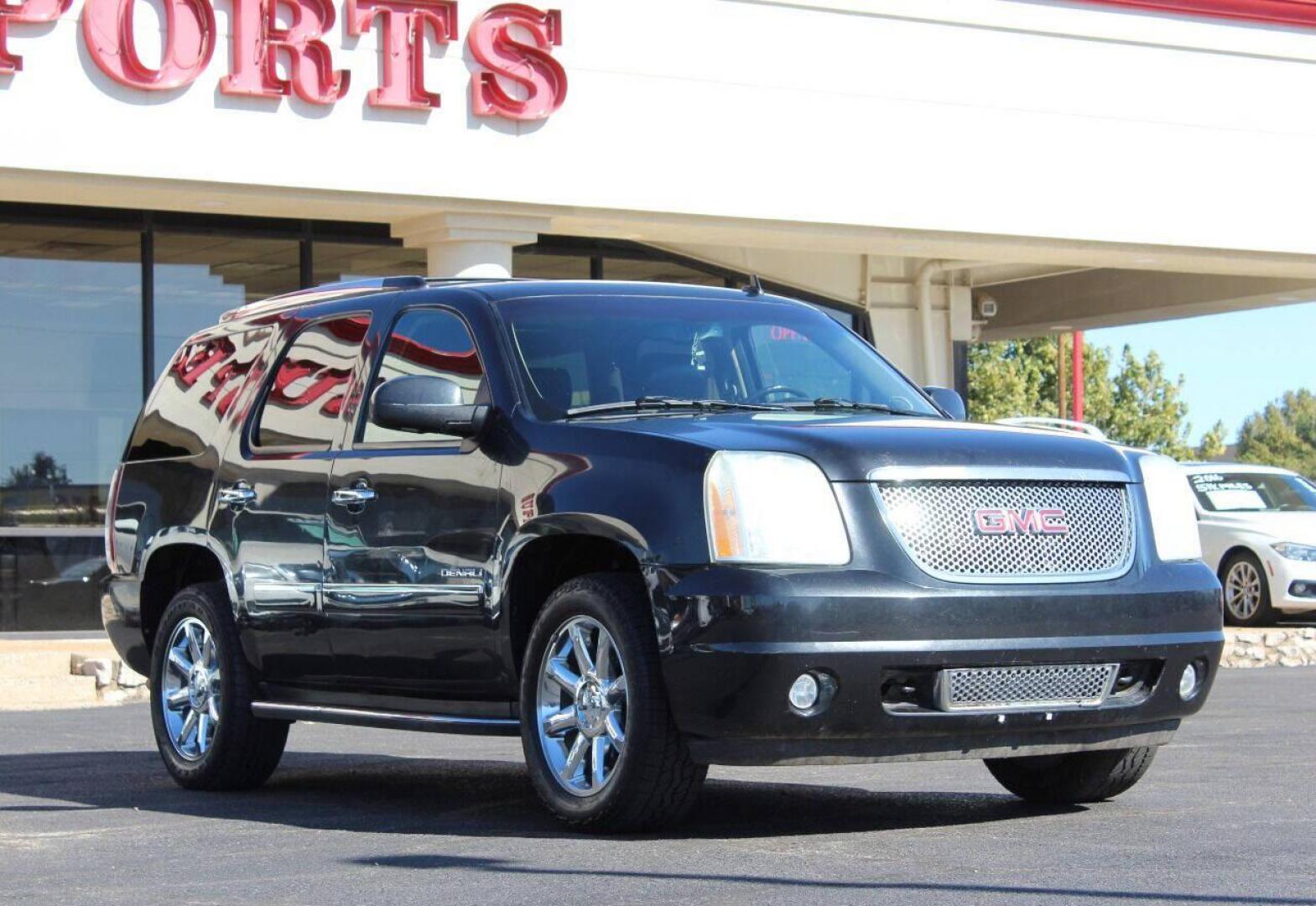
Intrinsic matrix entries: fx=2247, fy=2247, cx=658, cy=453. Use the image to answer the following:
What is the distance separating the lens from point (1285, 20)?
22.7 m

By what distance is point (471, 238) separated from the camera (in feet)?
60.7

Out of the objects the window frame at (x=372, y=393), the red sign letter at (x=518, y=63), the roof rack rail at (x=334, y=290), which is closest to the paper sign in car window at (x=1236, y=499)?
the red sign letter at (x=518, y=63)

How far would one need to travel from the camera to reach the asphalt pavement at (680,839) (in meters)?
5.80

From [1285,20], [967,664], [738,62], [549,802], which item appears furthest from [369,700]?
[1285,20]

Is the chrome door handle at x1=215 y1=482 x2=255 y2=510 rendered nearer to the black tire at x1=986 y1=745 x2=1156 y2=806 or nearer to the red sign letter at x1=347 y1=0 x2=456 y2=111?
the black tire at x1=986 y1=745 x2=1156 y2=806

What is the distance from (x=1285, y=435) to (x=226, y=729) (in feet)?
514

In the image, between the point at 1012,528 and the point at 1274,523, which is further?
the point at 1274,523

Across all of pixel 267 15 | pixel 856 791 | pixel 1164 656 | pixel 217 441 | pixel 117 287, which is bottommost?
pixel 856 791

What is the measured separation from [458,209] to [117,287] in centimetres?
353

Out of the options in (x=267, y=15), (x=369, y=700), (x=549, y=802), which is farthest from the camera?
(x=267, y=15)

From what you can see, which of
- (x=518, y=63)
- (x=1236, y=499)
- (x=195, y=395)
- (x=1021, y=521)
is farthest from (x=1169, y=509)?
(x=1236, y=499)

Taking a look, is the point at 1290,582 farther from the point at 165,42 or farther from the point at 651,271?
the point at 165,42

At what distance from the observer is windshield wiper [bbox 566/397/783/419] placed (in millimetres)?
7402

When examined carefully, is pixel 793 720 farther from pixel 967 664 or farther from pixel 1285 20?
pixel 1285 20
